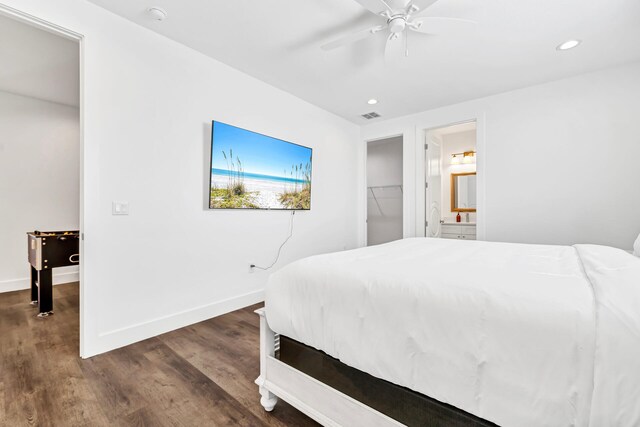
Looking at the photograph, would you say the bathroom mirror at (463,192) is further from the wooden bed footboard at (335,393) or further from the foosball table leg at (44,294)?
the foosball table leg at (44,294)

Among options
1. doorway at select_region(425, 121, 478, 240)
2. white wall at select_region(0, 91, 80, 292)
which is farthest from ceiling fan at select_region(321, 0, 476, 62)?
white wall at select_region(0, 91, 80, 292)

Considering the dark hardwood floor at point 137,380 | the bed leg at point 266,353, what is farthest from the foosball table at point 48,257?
the bed leg at point 266,353

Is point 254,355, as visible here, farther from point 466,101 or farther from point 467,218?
point 467,218

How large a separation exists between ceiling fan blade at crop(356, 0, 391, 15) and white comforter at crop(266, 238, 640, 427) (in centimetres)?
166

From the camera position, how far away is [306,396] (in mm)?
1345

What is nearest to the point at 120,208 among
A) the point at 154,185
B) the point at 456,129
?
the point at 154,185

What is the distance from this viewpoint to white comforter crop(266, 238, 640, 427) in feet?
2.40

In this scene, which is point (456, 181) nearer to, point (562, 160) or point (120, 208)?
point (562, 160)

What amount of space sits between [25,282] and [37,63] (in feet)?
9.05

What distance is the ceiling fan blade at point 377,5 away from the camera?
1.84m

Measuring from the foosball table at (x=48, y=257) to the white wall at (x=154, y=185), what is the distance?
3.57 feet

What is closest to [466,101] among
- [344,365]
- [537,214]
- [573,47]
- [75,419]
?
[573,47]

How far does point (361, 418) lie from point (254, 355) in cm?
114

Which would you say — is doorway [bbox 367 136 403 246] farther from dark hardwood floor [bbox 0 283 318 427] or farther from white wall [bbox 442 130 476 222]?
dark hardwood floor [bbox 0 283 318 427]
